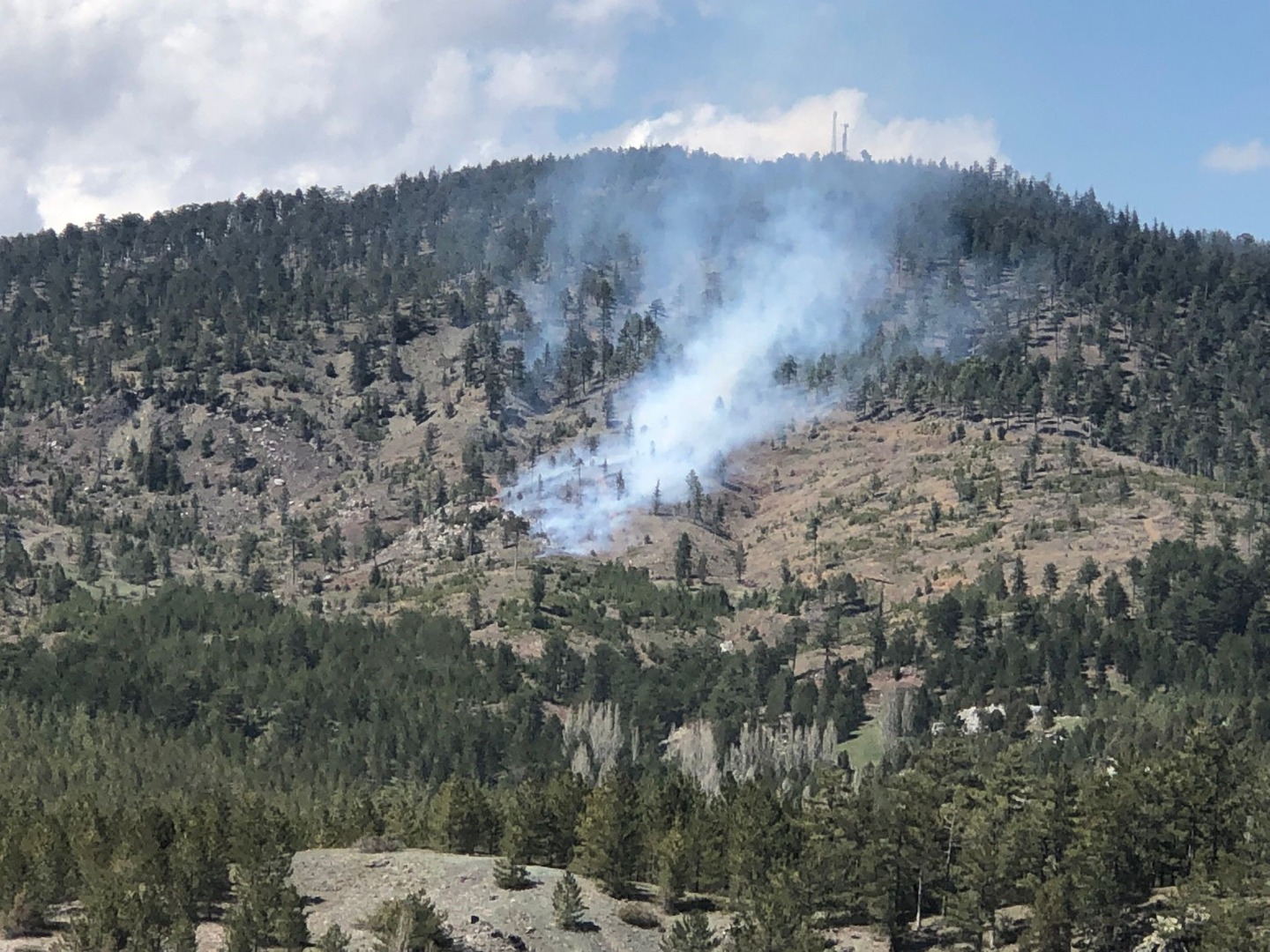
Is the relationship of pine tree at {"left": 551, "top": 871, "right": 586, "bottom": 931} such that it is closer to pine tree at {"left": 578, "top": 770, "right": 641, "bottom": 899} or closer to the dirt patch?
the dirt patch

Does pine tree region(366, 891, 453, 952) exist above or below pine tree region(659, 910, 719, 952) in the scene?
above

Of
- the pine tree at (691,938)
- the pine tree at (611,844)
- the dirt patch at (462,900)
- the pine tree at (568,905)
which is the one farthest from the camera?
the pine tree at (611,844)

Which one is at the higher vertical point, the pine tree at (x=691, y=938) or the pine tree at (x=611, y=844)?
the pine tree at (x=611, y=844)

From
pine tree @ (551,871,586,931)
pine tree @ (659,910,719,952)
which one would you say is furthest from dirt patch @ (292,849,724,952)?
pine tree @ (659,910,719,952)

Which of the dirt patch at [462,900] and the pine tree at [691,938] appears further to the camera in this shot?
the dirt patch at [462,900]

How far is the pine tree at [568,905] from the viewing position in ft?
293

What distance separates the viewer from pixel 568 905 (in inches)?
3504

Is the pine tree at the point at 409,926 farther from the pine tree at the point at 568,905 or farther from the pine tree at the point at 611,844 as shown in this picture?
the pine tree at the point at 611,844

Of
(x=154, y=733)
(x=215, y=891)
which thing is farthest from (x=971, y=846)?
(x=154, y=733)

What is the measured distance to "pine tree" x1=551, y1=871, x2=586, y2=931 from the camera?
89.2 meters

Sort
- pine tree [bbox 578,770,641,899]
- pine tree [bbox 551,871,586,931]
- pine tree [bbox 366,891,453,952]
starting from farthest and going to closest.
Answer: pine tree [bbox 578,770,641,899]
pine tree [bbox 551,871,586,931]
pine tree [bbox 366,891,453,952]

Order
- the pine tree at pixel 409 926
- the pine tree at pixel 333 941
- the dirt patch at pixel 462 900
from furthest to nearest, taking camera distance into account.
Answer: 1. the dirt patch at pixel 462 900
2. the pine tree at pixel 409 926
3. the pine tree at pixel 333 941

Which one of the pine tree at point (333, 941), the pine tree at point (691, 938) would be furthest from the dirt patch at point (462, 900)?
the pine tree at point (691, 938)

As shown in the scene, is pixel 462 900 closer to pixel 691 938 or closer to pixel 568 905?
pixel 568 905
